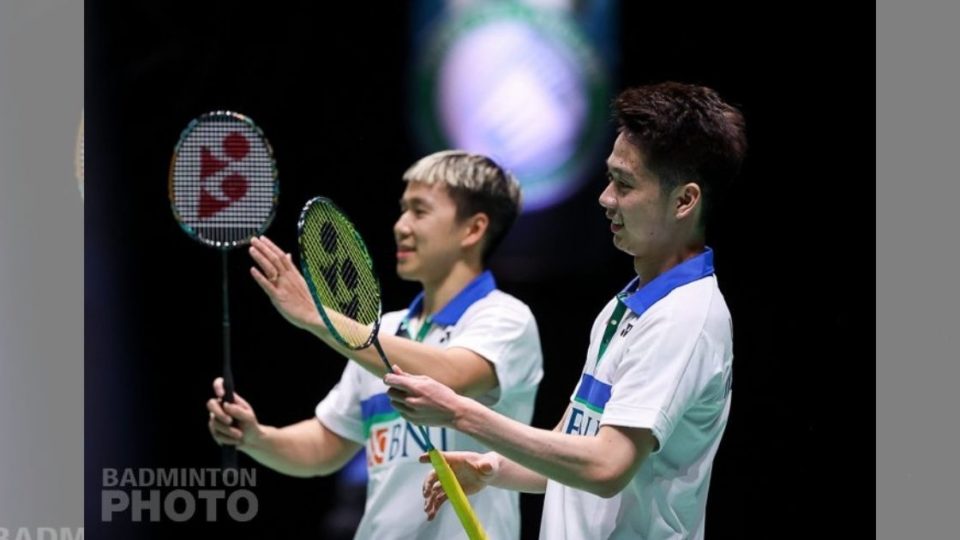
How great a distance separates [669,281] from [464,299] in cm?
133

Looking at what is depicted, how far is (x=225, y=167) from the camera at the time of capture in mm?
4785

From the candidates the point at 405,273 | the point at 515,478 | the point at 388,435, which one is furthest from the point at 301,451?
the point at 515,478

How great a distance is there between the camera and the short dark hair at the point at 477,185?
4.64 meters

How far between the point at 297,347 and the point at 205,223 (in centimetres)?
62

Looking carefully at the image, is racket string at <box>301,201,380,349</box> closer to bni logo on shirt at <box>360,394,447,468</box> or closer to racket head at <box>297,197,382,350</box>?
racket head at <box>297,197,382,350</box>

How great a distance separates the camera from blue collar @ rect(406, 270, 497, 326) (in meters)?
4.52

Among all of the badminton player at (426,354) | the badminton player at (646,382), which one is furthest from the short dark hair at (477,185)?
the badminton player at (646,382)

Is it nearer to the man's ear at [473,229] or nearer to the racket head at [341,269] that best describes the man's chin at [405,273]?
the man's ear at [473,229]

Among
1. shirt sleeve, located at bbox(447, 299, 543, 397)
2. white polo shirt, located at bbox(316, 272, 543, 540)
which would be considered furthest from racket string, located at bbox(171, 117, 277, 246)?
shirt sleeve, located at bbox(447, 299, 543, 397)

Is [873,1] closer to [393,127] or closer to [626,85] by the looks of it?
[626,85]

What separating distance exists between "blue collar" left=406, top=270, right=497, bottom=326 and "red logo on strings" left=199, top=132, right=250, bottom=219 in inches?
28.4
